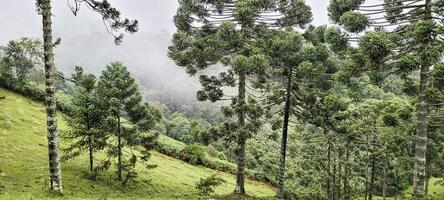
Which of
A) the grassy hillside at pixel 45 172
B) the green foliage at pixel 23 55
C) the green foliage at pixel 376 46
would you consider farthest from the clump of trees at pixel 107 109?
the green foliage at pixel 23 55

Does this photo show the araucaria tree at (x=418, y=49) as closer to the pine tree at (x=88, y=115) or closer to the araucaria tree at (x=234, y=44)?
the araucaria tree at (x=234, y=44)

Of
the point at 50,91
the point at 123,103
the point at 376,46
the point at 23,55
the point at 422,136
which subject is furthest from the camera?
the point at 23,55

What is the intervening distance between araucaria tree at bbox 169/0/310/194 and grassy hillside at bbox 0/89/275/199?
5.67 m

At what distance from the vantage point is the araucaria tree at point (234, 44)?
89.1 ft

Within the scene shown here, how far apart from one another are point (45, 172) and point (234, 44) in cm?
1700

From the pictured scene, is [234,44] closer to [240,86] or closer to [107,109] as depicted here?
[240,86]

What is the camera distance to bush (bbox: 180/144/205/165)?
180ft

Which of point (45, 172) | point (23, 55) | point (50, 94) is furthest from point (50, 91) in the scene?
point (23, 55)

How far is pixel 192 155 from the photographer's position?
55.1 metres

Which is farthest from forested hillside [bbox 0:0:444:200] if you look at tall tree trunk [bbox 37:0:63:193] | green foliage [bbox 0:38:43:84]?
green foliage [bbox 0:38:43:84]

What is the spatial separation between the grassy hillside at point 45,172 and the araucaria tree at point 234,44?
567cm

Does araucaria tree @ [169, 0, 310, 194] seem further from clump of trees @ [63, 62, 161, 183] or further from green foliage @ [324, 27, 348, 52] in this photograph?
green foliage @ [324, 27, 348, 52]

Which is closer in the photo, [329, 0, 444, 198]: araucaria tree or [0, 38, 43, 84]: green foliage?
[329, 0, 444, 198]: araucaria tree

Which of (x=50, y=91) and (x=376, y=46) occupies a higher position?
(x=376, y=46)
